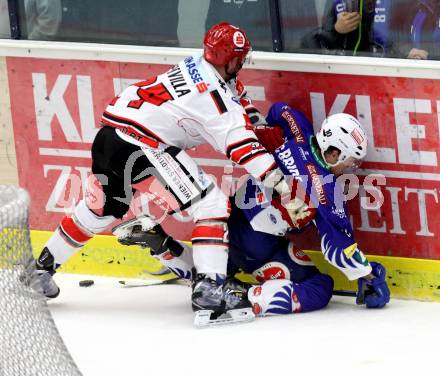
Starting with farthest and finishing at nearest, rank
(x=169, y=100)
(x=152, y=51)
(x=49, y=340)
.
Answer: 1. (x=152, y=51)
2. (x=169, y=100)
3. (x=49, y=340)

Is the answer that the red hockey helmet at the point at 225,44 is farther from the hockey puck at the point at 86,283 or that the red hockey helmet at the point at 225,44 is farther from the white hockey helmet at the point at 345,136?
the hockey puck at the point at 86,283

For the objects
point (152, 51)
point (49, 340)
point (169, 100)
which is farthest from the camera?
point (152, 51)

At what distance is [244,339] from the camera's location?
6.26 meters

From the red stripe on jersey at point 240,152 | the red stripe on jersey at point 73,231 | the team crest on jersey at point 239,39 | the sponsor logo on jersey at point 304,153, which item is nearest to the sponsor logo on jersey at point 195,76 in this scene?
the team crest on jersey at point 239,39

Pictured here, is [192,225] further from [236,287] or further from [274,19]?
[274,19]

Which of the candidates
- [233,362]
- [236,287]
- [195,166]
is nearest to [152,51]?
[195,166]

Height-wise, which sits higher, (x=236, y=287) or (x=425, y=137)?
(x=425, y=137)

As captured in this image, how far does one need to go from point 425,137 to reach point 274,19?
0.99 meters

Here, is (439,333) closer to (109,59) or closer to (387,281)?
(387,281)

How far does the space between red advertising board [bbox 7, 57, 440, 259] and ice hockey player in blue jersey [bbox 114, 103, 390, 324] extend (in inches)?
6.7

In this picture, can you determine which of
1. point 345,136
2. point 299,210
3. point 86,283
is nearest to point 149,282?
point 86,283

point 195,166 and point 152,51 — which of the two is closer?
point 195,166

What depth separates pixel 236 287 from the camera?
676 cm

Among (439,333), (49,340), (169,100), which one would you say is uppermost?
(169,100)
